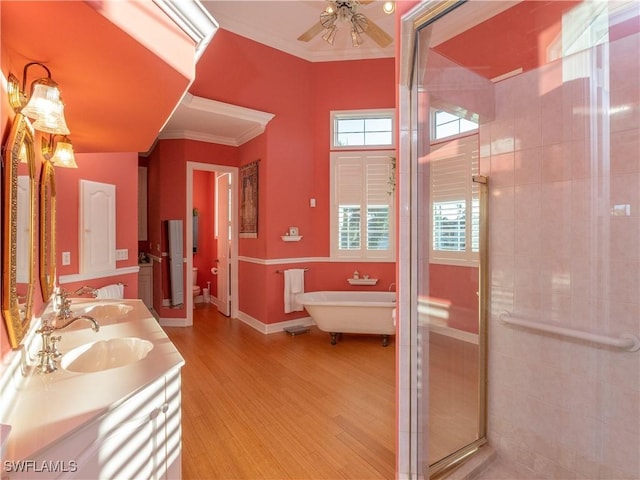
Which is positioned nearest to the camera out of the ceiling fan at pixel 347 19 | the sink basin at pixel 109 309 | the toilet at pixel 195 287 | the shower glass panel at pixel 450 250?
the shower glass panel at pixel 450 250

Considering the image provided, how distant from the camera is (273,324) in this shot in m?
4.49

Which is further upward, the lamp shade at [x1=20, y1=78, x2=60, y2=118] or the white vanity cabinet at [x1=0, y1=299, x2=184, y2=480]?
the lamp shade at [x1=20, y1=78, x2=60, y2=118]

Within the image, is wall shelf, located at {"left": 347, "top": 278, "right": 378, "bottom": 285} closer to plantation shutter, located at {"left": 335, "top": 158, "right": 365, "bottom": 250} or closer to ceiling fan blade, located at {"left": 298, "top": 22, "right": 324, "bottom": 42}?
plantation shutter, located at {"left": 335, "top": 158, "right": 365, "bottom": 250}

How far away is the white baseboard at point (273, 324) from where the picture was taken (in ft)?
14.6

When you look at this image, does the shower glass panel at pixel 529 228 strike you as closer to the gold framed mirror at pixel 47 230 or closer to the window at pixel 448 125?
the window at pixel 448 125

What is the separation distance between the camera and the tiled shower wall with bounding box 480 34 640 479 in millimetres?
1581

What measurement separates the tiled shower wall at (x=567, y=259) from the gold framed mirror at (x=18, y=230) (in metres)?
2.39

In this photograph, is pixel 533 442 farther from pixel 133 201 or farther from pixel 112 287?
pixel 133 201

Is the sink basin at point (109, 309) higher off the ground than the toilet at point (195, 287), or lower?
higher

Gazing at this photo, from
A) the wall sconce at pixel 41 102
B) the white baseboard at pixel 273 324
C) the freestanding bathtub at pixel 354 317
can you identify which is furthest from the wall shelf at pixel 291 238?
the wall sconce at pixel 41 102

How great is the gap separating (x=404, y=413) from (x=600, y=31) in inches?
87.9

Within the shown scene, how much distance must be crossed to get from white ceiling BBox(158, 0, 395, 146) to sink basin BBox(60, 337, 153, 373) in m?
2.93

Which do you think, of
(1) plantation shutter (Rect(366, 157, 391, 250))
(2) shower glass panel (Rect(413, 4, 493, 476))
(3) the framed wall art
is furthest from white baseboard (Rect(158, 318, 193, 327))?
(2) shower glass panel (Rect(413, 4, 493, 476))

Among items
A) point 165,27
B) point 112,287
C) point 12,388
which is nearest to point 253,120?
point 112,287
